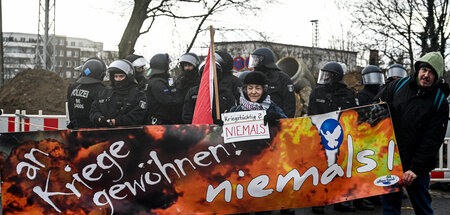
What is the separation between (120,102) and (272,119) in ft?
7.75

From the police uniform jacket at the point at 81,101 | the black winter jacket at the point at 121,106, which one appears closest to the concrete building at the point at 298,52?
the police uniform jacket at the point at 81,101

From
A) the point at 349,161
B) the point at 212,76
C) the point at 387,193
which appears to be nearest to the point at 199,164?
the point at 212,76

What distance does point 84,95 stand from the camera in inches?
271

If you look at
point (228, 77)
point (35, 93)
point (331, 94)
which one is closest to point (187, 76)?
point (228, 77)

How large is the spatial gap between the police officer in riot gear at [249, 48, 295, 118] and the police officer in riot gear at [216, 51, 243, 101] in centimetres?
42

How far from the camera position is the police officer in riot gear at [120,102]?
19.6 feet

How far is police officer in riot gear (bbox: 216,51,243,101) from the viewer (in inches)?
267

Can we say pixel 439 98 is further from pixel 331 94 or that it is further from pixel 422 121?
pixel 331 94

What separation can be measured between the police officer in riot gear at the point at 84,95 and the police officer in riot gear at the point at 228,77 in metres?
1.82

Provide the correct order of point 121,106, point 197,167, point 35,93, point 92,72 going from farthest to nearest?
point 35,93, point 92,72, point 121,106, point 197,167

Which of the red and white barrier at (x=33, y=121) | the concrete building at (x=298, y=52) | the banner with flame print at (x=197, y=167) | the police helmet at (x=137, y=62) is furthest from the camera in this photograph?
the concrete building at (x=298, y=52)

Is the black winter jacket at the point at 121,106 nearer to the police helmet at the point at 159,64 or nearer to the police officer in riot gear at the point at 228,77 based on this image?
the police officer in riot gear at the point at 228,77

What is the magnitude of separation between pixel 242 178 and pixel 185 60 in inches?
124

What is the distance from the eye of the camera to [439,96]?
14.4ft
